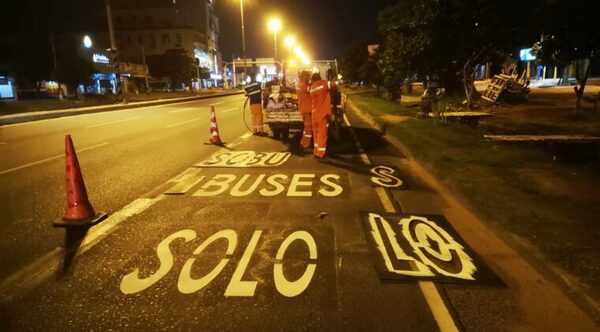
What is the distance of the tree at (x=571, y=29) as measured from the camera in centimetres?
779

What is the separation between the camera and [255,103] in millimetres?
14523

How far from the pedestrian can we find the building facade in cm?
9231

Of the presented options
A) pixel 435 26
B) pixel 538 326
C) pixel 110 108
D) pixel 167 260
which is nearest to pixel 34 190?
pixel 167 260

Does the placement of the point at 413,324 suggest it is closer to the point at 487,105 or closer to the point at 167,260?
the point at 167,260

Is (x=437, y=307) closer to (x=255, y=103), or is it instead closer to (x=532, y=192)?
(x=532, y=192)

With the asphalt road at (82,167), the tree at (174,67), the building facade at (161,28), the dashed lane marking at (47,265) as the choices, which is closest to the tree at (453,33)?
the asphalt road at (82,167)

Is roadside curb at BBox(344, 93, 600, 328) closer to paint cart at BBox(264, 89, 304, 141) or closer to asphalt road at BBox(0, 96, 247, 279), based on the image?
asphalt road at BBox(0, 96, 247, 279)

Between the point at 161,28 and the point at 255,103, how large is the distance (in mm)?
107639

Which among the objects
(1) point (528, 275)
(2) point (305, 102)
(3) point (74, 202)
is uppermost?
(2) point (305, 102)

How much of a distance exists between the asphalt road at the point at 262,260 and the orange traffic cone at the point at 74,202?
19 cm

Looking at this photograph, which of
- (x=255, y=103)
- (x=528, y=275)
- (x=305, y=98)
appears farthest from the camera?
(x=255, y=103)

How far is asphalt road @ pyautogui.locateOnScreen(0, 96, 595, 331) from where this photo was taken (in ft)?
11.9

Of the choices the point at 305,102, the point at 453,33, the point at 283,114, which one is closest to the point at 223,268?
the point at 305,102

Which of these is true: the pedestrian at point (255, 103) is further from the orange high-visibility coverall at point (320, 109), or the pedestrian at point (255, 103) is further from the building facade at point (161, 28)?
the building facade at point (161, 28)
